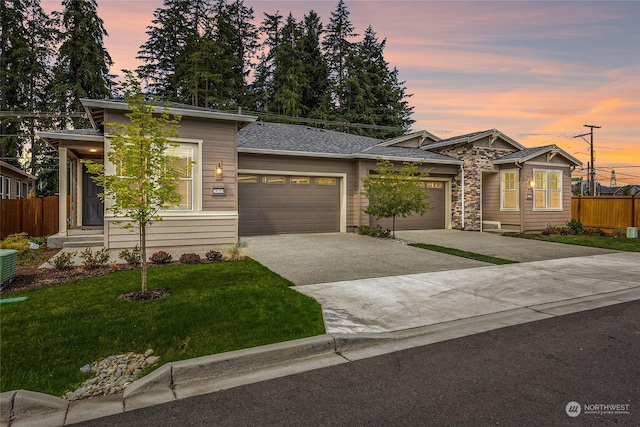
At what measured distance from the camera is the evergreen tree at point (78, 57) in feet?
80.8

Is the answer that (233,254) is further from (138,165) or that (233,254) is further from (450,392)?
(450,392)

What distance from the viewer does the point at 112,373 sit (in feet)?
11.6

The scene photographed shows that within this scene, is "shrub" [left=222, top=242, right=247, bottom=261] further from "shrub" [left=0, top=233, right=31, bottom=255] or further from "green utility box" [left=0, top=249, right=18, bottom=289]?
"shrub" [left=0, top=233, right=31, bottom=255]

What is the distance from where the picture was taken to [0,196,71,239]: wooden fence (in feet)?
46.4

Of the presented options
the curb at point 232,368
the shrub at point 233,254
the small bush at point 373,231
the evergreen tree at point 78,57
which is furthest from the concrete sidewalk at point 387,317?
the evergreen tree at point 78,57

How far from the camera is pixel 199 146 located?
418 inches

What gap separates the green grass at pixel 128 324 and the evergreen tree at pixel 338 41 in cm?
3237

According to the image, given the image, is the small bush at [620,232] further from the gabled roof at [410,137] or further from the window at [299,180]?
the window at [299,180]

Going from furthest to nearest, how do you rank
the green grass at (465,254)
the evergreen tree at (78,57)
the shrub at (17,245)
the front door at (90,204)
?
the evergreen tree at (78,57)
the front door at (90,204)
the shrub at (17,245)
the green grass at (465,254)

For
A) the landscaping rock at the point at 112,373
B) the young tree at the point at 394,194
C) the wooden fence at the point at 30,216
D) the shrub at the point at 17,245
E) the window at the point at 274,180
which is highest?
the window at the point at 274,180

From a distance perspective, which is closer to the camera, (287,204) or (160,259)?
(160,259)

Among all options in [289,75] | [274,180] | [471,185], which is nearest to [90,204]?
[274,180]

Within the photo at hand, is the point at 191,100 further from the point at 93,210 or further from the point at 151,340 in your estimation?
the point at 151,340

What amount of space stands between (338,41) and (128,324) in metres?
36.7
